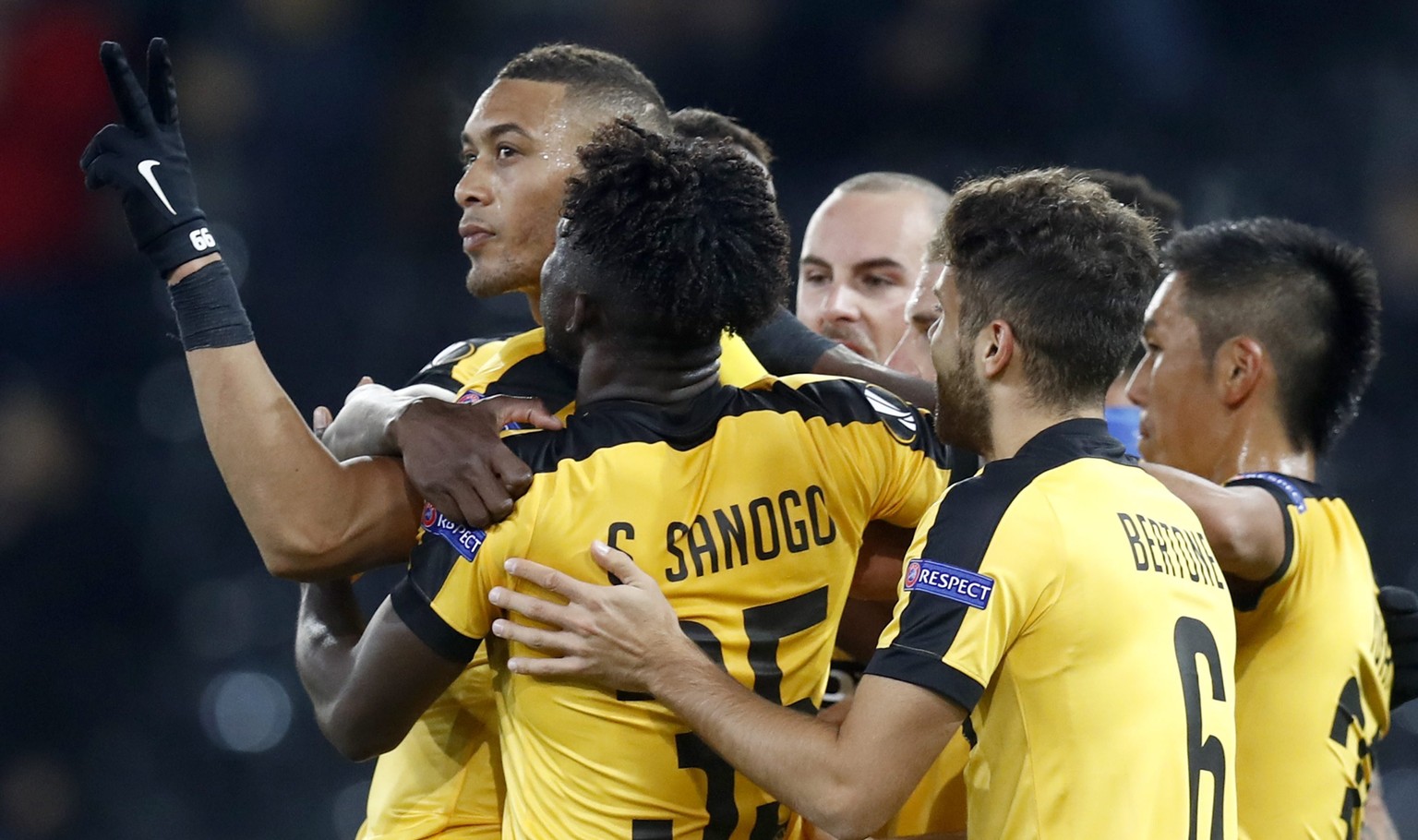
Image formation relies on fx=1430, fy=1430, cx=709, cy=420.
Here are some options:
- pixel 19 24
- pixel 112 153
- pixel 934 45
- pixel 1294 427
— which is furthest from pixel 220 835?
pixel 934 45

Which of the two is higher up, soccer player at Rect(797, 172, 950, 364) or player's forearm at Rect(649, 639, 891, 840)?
soccer player at Rect(797, 172, 950, 364)

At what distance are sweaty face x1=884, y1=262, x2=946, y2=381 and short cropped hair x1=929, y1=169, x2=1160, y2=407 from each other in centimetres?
112

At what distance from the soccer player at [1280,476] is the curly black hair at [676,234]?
2.80 feet

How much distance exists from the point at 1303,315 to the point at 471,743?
183 centimetres

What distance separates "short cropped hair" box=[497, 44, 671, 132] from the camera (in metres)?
2.69

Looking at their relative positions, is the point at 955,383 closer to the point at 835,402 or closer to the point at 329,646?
the point at 835,402

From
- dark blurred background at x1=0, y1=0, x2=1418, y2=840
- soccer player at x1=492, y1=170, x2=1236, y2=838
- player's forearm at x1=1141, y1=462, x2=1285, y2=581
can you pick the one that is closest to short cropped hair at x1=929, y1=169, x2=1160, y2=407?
soccer player at x1=492, y1=170, x2=1236, y2=838

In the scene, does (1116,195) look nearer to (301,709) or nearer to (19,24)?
(301,709)

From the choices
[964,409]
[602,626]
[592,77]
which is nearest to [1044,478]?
[964,409]

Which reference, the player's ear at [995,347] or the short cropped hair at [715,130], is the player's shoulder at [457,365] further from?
the short cropped hair at [715,130]

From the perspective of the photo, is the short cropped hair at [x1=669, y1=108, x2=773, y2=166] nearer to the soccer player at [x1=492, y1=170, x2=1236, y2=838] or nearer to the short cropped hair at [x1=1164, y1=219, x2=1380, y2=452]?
the short cropped hair at [x1=1164, y1=219, x2=1380, y2=452]

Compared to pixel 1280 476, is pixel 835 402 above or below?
above

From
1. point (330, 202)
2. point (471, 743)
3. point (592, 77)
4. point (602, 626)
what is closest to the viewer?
point (602, 626)

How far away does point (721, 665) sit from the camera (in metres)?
2.01
